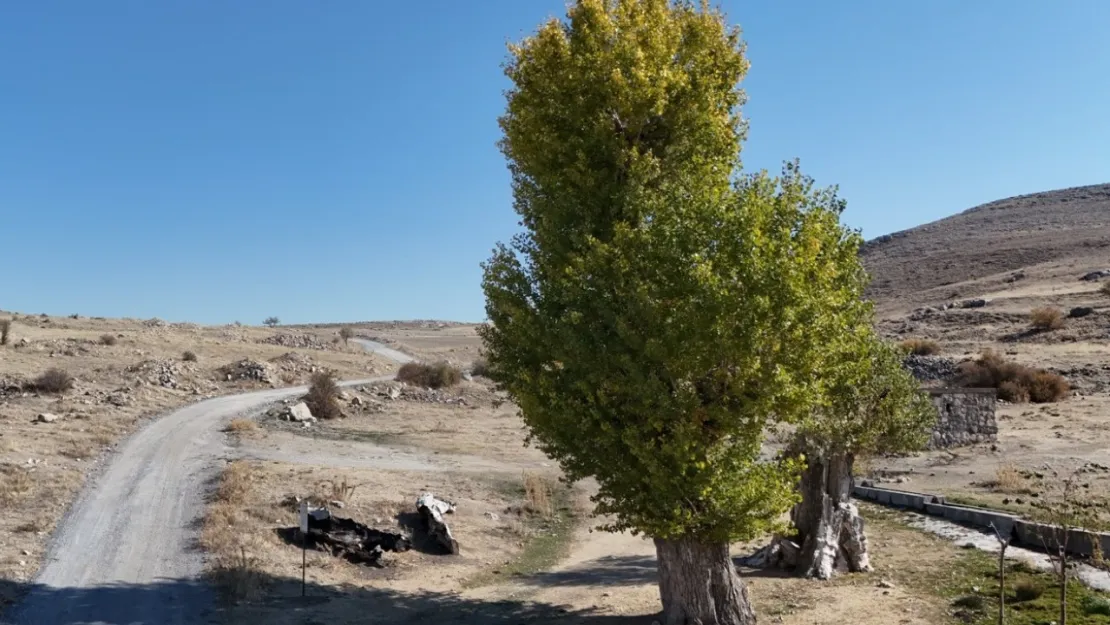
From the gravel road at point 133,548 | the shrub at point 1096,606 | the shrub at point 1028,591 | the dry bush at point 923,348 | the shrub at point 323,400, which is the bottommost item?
→ the gravel road at point 133,548

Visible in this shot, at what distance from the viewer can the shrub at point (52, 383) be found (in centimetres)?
3938

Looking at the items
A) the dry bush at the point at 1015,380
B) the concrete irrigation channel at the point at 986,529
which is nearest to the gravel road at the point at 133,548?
the concrete irrigation channel at the point at 986,529

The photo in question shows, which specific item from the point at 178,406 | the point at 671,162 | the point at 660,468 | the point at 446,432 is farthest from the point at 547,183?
the point at 178,406

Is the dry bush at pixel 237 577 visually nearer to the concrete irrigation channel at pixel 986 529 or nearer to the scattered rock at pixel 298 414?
the concrete irrigation channel at pixel 986 529

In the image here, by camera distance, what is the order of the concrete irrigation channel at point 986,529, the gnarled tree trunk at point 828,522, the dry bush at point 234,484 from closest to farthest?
the concrete irrigation channel at point 986,529 < the gnarled tree trunk at point 828,522 < the dry bush at point 234,484

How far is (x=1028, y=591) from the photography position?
14961mm

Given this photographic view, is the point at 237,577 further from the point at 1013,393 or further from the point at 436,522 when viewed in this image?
the point at 1013,393

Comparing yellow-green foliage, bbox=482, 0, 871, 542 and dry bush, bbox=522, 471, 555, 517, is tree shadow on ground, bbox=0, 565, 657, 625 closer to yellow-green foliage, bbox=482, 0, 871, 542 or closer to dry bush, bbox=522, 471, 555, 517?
yellow-green foliage, bbox=482, 0, 871, 542

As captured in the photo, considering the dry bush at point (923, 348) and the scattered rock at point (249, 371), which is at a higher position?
the dry bush at point (923, 348)

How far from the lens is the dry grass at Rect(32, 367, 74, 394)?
39375 mm

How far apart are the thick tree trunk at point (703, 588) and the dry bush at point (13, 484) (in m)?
17.8

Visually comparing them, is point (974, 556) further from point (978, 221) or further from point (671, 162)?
point (978, 221)

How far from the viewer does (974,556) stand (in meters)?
19.0

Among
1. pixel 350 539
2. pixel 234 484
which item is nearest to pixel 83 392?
pixel 234 484
